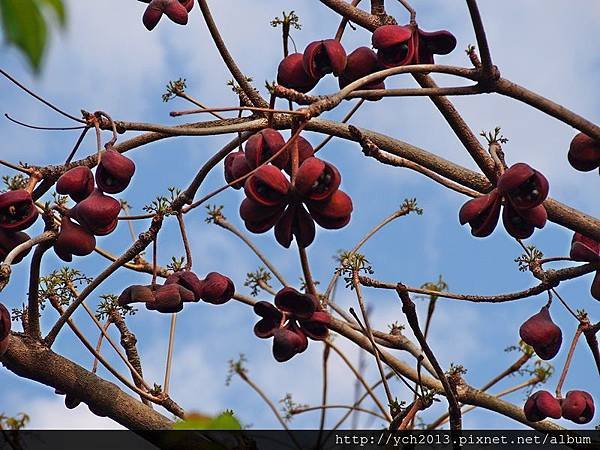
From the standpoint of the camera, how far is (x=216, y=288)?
143 centimetres

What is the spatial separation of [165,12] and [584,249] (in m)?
0.79

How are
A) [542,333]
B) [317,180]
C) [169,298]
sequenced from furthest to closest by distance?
[542,333] < [169,298] < [317,180]

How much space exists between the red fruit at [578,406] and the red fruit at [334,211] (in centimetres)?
63

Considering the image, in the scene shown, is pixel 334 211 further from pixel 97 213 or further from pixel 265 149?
pixel 97 213

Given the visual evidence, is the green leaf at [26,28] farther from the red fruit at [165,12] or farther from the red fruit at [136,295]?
the red fruit at [165,12]

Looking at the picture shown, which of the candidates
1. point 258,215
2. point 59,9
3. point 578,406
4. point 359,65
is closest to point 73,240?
point 258,215

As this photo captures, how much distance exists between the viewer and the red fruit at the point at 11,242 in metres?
1.28

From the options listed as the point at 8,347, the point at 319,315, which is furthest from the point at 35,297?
the point at 319,315

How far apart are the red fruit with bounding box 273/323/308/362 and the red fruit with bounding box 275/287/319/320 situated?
0.04 meters

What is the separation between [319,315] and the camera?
4.64 ft

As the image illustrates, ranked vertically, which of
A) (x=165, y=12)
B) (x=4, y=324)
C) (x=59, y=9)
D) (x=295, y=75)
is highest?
(x=165, y=12)

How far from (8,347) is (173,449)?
31cm

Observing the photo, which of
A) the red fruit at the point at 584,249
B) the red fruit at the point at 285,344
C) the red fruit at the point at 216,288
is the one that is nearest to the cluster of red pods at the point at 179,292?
the red fruit at the point at 216,288

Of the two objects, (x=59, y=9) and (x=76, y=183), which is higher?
(x=76, y=183)
